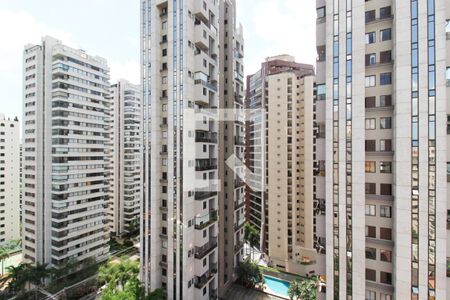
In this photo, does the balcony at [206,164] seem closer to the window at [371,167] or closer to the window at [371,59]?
the window at [371,167]

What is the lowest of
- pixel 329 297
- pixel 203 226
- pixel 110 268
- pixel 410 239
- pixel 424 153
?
pixel 110 268

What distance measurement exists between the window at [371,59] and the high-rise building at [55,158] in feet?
137

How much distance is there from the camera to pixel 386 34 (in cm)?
1706

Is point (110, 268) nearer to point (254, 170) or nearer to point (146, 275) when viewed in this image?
point (146, 275)

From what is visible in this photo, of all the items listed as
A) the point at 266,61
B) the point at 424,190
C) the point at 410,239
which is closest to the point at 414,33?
the point at 424,190

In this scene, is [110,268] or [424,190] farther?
[110,268]

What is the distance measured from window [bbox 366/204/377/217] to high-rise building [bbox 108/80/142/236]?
5065 cm

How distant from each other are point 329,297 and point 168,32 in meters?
27.8

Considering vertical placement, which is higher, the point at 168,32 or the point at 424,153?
the point at 168,32

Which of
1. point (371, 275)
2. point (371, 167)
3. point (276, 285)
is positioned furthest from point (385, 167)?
point (276, 285)

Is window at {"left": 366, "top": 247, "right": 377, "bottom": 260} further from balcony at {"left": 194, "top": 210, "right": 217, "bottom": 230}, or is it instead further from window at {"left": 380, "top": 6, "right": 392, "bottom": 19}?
window at {"left": 380, "top": 6, "right": 392, "bottom": 19}

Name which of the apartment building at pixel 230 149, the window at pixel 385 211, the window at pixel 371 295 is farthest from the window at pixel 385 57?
the apartment building at pixel 230 149

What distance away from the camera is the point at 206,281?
2508cm

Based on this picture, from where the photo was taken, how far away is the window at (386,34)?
16969 millimetres
